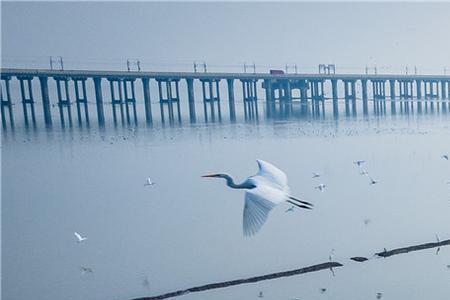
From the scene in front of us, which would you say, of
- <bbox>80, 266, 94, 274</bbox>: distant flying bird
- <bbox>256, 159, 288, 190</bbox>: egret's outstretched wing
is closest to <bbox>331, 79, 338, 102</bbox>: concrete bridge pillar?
<bbox>256, 159, 288, 190</bbox>: egret's outstretched wing

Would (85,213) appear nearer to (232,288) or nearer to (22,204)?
(22,204)

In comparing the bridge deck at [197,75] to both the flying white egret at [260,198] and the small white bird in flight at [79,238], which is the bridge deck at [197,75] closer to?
the small white bird in flight at [79,238]

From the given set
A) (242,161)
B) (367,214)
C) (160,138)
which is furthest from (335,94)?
(367,214)

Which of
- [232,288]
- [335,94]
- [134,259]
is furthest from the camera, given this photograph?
[335,94]

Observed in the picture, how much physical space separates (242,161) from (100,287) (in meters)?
9.24

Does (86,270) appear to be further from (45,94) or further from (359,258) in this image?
(45,94)

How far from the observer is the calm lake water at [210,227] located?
6352 millimetres

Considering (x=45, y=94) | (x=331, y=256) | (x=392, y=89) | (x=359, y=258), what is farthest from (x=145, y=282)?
(x=392, y=89)

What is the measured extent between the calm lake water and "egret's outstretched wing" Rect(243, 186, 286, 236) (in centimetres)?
126

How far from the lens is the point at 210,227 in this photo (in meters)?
8.52

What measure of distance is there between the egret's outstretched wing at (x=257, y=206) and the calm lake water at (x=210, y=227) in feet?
4.13

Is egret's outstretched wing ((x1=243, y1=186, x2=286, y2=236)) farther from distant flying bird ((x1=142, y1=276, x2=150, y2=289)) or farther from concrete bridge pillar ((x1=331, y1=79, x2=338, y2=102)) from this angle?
concrete bridge pillar ((x1=331, y1=79, x2=338, y2=102))

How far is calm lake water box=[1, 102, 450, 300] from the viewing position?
6352 mm

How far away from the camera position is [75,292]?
6254 millimetres
